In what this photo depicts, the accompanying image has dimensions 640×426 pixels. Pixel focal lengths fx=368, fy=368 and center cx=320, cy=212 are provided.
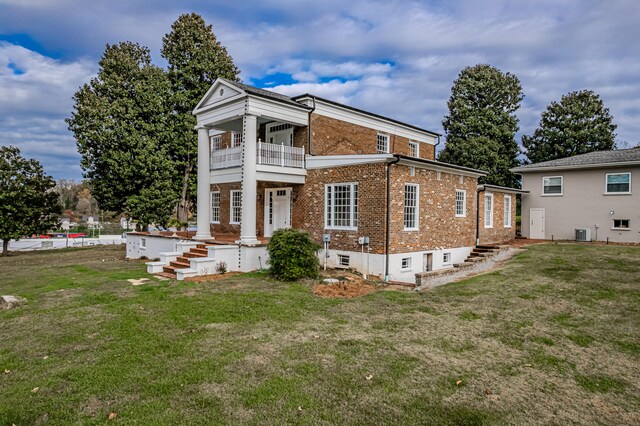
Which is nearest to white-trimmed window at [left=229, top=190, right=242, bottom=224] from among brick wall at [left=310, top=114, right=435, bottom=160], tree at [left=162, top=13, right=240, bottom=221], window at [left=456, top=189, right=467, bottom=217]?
brick wall at [left=310, top=114, right=435, bottom=160]

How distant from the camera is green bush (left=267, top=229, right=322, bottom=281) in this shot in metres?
12.2

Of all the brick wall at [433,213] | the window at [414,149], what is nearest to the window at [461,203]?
the brick wall at [433,213]

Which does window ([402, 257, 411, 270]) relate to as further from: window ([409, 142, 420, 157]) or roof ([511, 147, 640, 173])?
roof ([511, 147, 640, 173])

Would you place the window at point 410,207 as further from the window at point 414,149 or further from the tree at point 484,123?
the tree at point 484,123

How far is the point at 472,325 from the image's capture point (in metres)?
7.64

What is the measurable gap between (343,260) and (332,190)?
287cm

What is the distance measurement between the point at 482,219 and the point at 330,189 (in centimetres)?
902

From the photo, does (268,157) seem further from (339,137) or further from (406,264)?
(406,264)

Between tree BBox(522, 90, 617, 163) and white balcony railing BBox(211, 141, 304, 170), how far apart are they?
28073mm

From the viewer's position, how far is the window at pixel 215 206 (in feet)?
70.6

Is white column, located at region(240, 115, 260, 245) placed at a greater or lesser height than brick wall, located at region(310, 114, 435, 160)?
lesser

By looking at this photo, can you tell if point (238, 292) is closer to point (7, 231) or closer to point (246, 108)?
point (246, 108)

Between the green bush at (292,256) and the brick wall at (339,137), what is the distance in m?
5.41

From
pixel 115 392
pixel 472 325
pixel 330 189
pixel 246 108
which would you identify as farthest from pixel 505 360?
pixel 246 108
